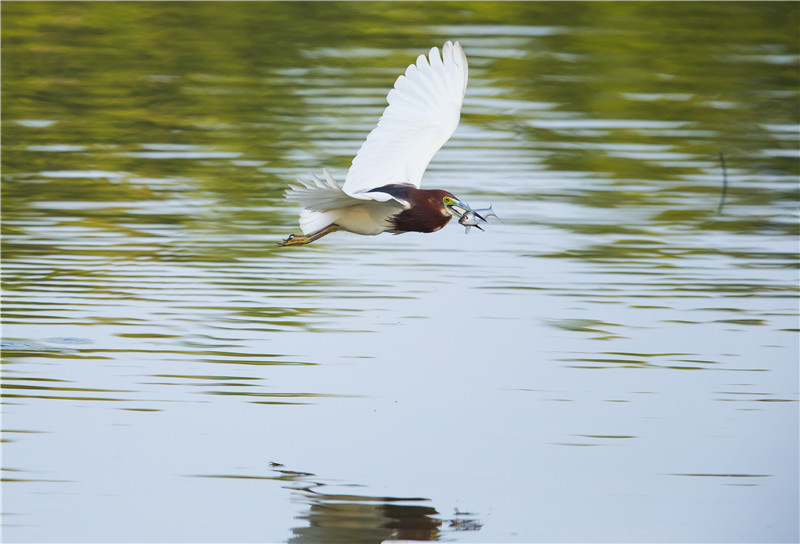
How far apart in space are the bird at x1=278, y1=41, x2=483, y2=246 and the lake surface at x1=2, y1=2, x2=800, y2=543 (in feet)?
2.58

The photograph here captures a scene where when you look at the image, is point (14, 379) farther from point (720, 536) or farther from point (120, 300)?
point (720, 536)

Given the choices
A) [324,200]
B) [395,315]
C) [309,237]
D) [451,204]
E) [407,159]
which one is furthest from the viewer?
[395,315]

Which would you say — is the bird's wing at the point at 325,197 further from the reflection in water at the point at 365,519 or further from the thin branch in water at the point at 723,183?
the thin branch in water at the point at 723,183

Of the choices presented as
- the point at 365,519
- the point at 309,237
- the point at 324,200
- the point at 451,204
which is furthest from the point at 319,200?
the point at 365,519

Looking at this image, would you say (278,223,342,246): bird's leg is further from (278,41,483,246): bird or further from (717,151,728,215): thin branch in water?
(717,151,728,215): thin branch in water

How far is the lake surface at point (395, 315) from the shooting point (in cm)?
549

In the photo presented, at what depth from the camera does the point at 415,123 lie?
7.33 meters

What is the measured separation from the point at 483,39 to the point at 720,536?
511 inches

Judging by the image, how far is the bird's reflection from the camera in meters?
5.05

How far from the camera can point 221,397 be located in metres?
6.48

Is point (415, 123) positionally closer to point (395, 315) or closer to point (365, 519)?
point (395, 315)

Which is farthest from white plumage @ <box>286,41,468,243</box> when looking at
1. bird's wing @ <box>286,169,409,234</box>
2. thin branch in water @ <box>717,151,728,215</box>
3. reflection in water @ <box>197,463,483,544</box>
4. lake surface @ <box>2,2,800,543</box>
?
thin branch in water @ <box>717,151,728,215</box>

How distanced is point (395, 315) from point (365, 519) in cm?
276

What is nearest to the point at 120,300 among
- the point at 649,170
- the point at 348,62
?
the point at 649,170
